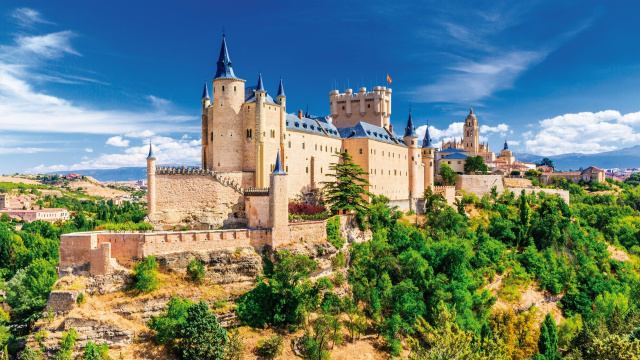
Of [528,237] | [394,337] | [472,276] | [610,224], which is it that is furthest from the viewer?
[610,224]

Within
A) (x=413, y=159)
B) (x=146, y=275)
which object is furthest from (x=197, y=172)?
(x=413, y=159)

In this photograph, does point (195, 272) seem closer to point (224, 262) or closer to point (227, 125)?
point (224, 262)

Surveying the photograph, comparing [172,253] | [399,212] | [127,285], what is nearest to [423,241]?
[399,212]

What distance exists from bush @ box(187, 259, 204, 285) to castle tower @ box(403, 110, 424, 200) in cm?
3615

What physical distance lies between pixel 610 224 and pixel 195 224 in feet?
197

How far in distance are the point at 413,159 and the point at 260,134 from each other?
88.0ft

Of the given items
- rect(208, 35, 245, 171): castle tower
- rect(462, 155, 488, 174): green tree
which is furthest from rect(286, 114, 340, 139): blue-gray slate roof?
rect(462, 155, 488, 174): green tree

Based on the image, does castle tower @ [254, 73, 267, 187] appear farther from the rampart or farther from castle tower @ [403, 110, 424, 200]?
castle tower @ [403, 110, 424, 200]

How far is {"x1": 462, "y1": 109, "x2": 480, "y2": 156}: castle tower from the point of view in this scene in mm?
118812

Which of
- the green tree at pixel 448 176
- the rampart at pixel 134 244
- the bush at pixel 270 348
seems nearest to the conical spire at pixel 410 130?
the green tree at pixel 448 176

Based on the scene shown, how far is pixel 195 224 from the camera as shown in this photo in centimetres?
4125

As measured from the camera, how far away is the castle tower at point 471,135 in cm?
11881

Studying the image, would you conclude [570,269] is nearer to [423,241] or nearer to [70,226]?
[423,241]

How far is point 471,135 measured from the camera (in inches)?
4697
